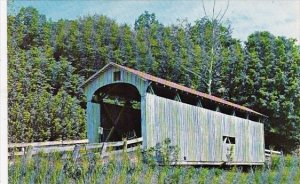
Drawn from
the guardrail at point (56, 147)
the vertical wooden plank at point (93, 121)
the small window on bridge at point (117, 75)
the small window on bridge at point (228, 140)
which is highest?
the small window on bridge at point (117, 75)

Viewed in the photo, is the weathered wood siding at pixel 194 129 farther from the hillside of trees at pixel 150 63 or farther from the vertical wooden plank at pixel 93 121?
the hillside of trees at pixel 150 63

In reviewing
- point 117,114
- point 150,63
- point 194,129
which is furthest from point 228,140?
point 150,63

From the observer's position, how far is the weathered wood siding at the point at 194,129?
14.7 metres

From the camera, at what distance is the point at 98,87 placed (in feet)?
51.4

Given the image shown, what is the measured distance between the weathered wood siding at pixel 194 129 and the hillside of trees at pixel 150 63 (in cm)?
896

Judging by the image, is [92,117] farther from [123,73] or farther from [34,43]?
[34,43]

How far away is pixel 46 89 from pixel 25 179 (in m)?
23.7

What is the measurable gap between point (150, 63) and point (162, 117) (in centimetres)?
1854

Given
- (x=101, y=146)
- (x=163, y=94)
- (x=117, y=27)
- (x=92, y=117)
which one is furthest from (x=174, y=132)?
(x=117, y=27)

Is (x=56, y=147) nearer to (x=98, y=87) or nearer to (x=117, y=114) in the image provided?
(x=98, y=87)

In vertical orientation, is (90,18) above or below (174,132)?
above

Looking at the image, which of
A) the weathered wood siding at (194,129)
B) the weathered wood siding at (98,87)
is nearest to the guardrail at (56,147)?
the weathered wood siding at (194,129)

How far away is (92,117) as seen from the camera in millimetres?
16453

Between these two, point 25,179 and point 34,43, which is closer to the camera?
point 25,179
